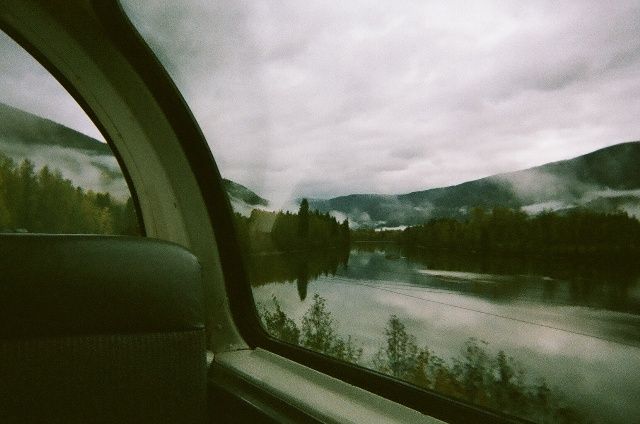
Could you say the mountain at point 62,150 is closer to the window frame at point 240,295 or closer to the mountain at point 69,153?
the mountain at point 69,153

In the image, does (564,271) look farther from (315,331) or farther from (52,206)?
(52,206)

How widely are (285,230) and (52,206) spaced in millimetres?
1499

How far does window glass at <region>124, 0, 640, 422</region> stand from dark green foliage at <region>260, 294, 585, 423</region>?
1 centimetres

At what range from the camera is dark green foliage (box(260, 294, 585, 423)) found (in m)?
1.75

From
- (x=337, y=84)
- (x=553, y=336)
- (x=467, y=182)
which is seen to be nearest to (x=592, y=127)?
(x=467, y=182)

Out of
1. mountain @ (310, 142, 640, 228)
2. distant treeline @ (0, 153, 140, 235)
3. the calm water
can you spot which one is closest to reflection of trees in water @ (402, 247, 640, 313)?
the calm water

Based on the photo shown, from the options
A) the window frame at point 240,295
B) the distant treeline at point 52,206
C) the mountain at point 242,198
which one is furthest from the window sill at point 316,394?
the distant treeline at point 52,206

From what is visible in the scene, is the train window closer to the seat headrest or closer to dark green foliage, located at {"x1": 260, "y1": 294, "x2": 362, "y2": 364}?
dark green foliage, located at {"x1": 260, "y1": 294, "x2": 362, "y2": 364}

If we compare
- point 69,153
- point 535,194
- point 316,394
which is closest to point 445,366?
point 316,394

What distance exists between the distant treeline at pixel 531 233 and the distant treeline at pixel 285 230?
30.3 inches

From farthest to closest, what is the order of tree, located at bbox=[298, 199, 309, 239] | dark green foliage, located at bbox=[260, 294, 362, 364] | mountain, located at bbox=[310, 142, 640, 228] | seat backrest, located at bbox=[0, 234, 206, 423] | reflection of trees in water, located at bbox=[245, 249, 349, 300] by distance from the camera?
tree, located at bbox=[298, 199, 309, 239] → reflection of trees in water, located at bbox=[245, 249, 349, 300] → dark green foliage, located at bbox=[260, 294, 362, 364] → mountain, located at bbox=[310, 142, 640, 228] → seat backrest, located at bbox=[0, 234, 206, 423]

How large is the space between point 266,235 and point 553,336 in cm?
187

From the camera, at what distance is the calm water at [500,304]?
1.60 meters

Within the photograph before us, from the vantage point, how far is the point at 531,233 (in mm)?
1908
